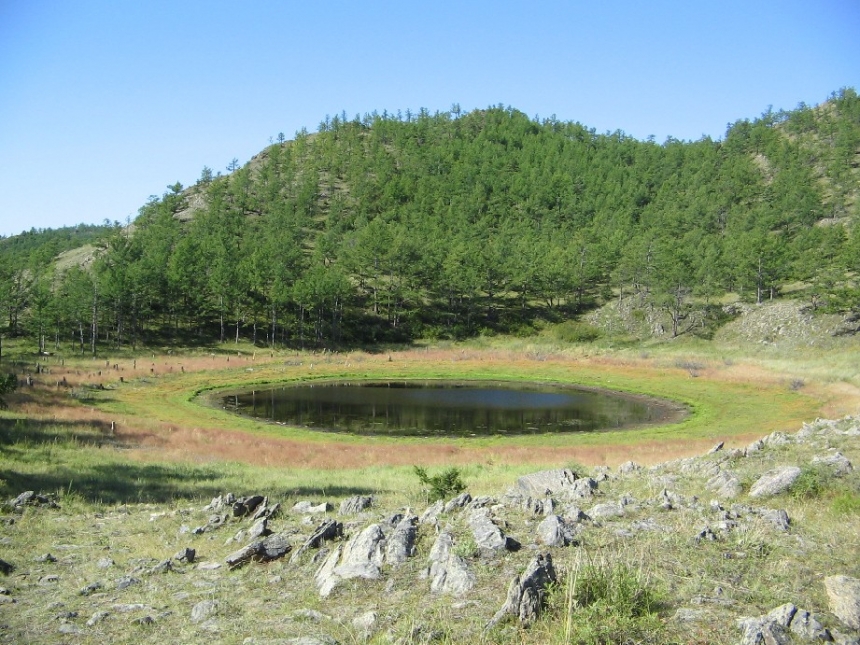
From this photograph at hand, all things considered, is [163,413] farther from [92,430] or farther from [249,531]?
[249,531]

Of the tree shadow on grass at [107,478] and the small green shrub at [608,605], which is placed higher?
the small green shrub at [608,605]

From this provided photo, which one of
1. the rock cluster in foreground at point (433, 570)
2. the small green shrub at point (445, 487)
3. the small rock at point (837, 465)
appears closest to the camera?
the rock cluster in foreground at point (433, 570)

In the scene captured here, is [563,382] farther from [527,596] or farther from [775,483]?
[527,596]

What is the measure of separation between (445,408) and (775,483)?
42470mm

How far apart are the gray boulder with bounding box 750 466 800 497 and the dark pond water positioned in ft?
101

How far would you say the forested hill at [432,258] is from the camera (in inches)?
3888

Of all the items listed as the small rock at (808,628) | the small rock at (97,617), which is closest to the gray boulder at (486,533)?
the small rock at (808,628)

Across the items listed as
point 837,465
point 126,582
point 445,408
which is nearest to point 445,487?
point 126,582

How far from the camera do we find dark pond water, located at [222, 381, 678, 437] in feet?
153

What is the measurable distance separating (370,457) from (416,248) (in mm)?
96615

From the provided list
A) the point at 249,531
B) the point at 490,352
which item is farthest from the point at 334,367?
the point at 249,531

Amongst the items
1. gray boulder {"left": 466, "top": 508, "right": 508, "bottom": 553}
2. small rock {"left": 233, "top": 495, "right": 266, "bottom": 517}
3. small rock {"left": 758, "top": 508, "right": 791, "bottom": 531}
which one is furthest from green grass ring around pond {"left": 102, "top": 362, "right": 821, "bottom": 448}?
gray boulder {"left": 466, "top": 508, "right": 508, "bottom": 553}

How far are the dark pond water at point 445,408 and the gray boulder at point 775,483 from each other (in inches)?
1210

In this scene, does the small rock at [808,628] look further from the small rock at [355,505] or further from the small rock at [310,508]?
the small rock at [310,508]
